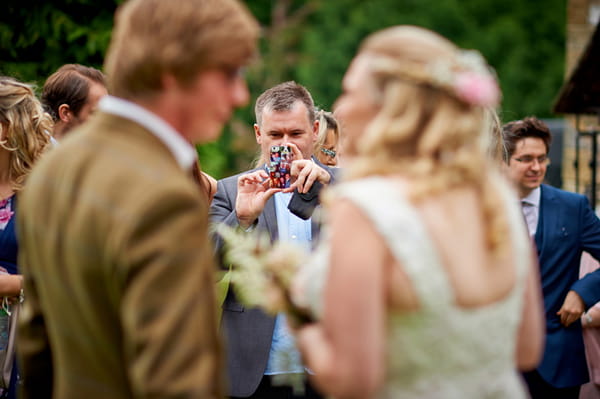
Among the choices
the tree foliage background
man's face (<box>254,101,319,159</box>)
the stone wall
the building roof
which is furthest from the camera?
the tree foliage background

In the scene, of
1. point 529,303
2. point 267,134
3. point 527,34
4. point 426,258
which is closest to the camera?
point 426,258

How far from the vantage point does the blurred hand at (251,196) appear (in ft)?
12.2

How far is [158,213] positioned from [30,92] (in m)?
2.44

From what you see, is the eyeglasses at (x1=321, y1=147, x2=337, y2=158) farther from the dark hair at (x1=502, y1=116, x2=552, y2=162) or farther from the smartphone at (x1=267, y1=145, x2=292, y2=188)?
the smartphone at (x1=267, y1=145, x2=292, y2=188)

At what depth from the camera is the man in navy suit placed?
14.2 ft

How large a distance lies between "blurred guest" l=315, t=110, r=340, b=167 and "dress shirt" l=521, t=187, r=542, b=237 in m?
1.45

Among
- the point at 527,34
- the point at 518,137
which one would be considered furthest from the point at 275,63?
the point at 518,137

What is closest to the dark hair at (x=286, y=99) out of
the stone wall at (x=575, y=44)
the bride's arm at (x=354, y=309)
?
the bride's arm at (x=354, y=309)

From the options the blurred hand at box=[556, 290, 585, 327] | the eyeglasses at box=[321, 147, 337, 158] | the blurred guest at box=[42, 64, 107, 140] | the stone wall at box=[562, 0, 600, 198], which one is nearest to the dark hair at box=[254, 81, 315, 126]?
the blurred guest at box=[42, 64, 107, 140]

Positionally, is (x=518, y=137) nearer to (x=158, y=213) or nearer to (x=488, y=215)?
(x=488, y=215)

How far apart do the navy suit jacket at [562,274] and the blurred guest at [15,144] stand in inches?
114

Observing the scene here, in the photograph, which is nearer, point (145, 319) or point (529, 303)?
point (145, 319)

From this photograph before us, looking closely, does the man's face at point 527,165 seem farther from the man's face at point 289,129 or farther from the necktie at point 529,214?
the man's face at point 289,129

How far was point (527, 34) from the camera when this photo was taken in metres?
27.5
